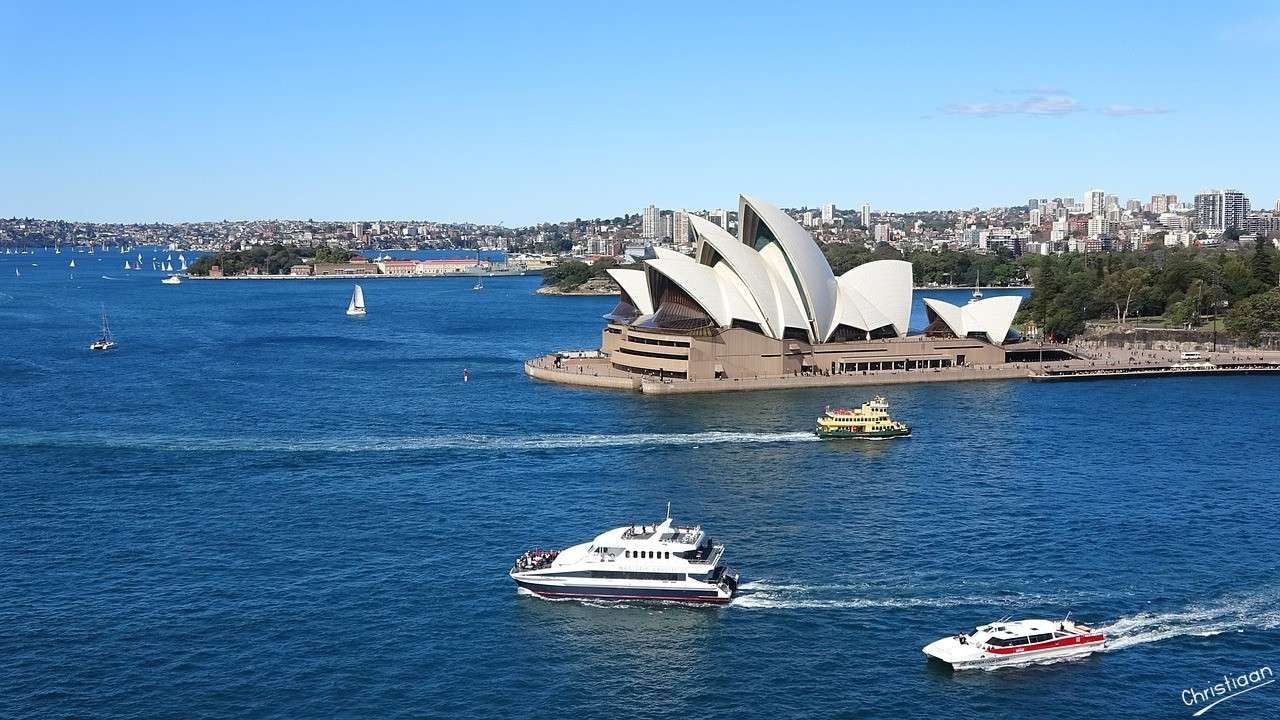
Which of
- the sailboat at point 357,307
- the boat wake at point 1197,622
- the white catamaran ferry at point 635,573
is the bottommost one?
the boat wake at point 1197,622

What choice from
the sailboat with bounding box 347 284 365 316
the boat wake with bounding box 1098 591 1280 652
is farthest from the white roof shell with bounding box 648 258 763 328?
the sailboat with bounding box 347 284 365 316

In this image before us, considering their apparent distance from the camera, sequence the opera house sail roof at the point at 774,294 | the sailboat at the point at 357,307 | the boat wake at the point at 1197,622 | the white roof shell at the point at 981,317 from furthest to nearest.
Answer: the sailboat at the point at 357,307 < the white roof shell at the point at 981,317 < the opera house sail roof at the point at 774,294 < the boat wake at the point at 1197,622

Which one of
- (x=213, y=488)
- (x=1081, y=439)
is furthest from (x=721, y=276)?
(x=213, y=488)

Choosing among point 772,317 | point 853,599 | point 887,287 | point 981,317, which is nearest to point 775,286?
point 772,317

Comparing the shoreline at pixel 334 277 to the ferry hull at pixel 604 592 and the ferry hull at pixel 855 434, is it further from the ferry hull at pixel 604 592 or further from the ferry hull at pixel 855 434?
the ferry hull at pixel 604 592

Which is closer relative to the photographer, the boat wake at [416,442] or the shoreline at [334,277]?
the boat wake at [416,442]

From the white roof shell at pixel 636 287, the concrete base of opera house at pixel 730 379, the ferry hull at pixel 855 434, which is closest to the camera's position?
the ferry hull at pixel 855 434

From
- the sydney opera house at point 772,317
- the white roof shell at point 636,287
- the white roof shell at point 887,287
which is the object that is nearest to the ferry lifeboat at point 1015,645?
the sydney opera house at point 772,317

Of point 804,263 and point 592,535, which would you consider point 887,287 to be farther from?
point 592,535
